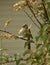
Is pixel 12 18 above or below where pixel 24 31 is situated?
above

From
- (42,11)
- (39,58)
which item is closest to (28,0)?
(42,11)

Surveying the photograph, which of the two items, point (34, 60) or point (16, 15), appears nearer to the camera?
point (34, 60)

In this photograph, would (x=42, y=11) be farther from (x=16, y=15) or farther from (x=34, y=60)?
(x=16, y=15)

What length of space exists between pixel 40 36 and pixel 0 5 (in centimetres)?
300

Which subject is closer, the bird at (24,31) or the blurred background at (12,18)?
the bird at (24,31)

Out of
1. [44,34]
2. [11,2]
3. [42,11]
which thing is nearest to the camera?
[44,34]

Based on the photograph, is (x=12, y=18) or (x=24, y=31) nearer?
(x=24, y=31)

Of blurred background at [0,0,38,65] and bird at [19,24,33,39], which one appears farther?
blurred background at [0,0,38,65]

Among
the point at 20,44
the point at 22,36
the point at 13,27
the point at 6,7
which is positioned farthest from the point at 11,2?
the point at 22,36

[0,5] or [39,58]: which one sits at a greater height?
[0,5]

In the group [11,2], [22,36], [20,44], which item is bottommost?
[20,44]

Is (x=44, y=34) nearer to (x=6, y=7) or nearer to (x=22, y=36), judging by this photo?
(x=22, y=36)

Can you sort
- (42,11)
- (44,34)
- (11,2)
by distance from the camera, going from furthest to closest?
(11,2) < (42,11) < (44,34)

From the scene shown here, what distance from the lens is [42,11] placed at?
3.87 feet
